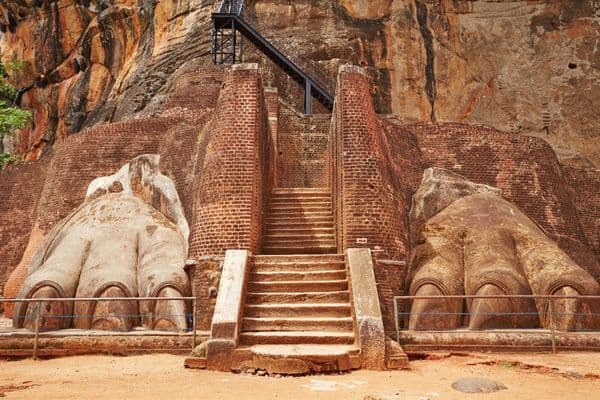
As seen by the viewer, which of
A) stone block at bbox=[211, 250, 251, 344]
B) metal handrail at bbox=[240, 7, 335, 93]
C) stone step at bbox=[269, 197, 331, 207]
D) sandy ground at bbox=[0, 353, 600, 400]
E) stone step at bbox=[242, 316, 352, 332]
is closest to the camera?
sandy ground at bbox=[0, 353, 600, 400]

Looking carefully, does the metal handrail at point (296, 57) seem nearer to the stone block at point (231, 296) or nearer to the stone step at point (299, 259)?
the stone step at point (299, 259)

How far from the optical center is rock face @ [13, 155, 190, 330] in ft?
33.3

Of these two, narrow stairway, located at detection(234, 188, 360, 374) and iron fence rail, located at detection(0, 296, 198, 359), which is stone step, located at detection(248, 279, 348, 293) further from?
iron fence rail, located at detection(0, 296, 198, 359)

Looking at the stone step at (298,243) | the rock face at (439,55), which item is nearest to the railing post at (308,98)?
the rock face at (439,55)

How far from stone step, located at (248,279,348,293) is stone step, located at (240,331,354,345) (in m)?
1.13

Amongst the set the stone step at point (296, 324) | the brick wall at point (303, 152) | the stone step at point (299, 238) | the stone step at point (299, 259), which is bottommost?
the stone step at point (296, 324)

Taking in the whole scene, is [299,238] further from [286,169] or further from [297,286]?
[286,169]

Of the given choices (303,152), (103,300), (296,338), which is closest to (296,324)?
(296,338)

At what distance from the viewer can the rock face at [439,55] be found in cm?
2589

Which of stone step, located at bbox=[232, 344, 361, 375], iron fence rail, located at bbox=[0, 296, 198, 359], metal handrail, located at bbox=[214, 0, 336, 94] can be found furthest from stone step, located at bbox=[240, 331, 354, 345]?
metal handrail, located at bbox=[214, 0, 336, 94]

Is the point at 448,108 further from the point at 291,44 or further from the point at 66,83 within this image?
the point at 66,83

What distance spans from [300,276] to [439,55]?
20.2 metres

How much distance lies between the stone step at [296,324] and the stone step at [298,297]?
0.49 metres

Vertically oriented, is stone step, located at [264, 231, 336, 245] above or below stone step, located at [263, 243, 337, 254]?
above
